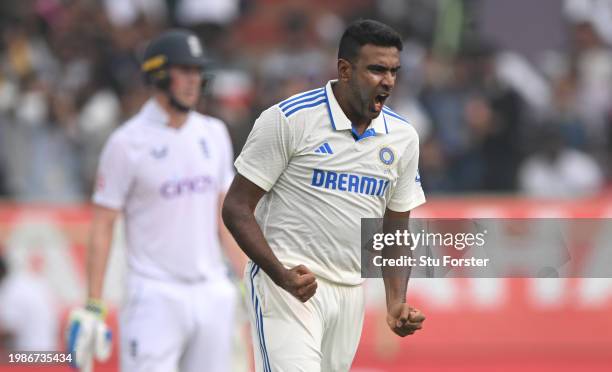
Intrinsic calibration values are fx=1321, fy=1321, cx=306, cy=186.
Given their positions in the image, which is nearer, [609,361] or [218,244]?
[218,244]

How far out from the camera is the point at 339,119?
241 inches

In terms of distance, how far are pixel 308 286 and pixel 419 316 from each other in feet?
1.78

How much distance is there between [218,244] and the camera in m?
8.23

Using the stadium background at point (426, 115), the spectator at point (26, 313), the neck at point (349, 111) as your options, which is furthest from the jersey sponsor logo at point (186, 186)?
the spectator at point (26, 313)

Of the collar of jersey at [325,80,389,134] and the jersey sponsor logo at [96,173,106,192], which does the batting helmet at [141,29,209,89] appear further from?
the collar of jersey at [325,80,389,134]

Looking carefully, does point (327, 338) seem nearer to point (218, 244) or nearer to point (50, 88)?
point (218, 244)

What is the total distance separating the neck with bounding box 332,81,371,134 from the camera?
6141mm

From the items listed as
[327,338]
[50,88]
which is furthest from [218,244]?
[50,88]

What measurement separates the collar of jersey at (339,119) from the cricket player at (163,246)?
1.96m

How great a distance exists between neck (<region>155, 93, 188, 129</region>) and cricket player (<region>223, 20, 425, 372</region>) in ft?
6.37

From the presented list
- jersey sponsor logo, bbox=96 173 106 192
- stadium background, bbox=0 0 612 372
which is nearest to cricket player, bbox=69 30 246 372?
jersey sponsor logo, bbox=96 173 106 192

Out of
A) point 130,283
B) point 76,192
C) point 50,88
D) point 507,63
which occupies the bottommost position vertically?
point 130,283

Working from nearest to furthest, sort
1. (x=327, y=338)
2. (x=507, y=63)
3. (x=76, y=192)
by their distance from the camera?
1. (x=327, y=338)
2. (x=76, y=192)
3. (x=507, y=63)

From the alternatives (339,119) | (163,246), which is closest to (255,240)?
(339,119)
